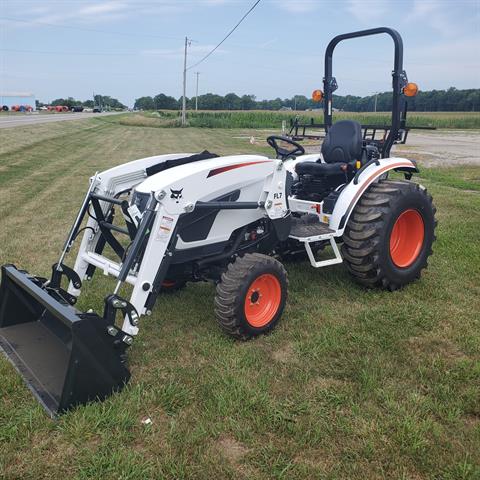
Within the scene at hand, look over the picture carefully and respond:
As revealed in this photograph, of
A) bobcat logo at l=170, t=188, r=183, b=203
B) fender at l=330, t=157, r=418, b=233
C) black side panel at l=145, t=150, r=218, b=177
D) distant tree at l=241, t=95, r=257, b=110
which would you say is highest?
distant tree at l=241, t=95, r=257, b=110

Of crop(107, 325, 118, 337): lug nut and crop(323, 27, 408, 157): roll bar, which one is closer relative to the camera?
crop(107, 325, 118, 337): lug nut

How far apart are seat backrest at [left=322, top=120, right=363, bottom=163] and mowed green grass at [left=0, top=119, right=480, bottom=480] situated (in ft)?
4.31

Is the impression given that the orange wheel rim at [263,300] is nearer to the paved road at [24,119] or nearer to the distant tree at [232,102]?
the paved road at [24,119]

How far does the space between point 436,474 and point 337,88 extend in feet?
14.5

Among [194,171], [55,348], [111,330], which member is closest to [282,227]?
[194,171]

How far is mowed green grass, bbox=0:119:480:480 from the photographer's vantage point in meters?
2.54

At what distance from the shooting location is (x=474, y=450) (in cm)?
A: 263

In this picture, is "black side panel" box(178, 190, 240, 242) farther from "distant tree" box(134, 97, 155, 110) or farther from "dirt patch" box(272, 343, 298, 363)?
"distant tree" box(134, 97, 155, 110)

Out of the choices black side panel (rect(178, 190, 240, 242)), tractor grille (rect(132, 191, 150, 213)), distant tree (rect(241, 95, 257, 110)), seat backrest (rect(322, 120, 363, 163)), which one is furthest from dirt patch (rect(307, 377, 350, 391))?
distant tree (rect(241, 95, 257, 110))

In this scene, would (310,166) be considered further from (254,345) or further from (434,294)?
(254,345)

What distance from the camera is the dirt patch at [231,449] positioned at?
2.60m

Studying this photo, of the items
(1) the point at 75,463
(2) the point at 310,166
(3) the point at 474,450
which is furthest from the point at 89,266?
(3) the point at 474,450

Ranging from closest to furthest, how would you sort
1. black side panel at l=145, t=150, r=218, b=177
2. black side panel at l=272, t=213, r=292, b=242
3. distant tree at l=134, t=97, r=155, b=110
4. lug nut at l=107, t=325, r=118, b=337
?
lug nut at l=107, t=325, r=118, b=337 < black side panel at l=145, t=150, r=218, b=177 < black side panel at l=272, t=213, r=292, b=242 < distant tree at l=134, t=97, r=155, b=110

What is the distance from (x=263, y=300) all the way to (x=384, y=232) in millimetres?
1394
